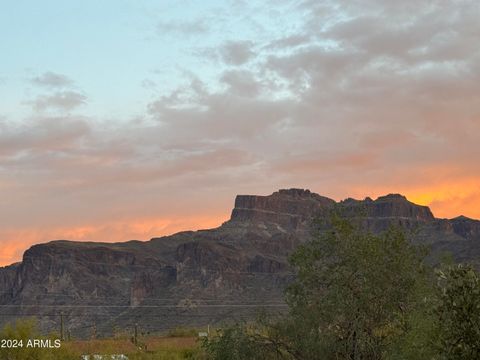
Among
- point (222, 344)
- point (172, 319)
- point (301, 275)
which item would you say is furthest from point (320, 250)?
point (172, 319)

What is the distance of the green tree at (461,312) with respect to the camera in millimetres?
15297

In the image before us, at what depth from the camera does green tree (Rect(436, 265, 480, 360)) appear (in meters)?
15.3

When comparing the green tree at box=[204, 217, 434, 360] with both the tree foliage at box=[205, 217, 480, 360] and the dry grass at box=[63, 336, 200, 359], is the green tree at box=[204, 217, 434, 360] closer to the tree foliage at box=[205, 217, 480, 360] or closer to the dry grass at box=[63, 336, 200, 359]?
the tree foliage at box=[205, 217, 480, 360]

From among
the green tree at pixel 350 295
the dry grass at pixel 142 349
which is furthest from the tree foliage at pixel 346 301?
the dry grass at pixel 142 349

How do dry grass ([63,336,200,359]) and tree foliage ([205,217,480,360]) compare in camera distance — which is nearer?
tree foliage ([205,217,480,360])

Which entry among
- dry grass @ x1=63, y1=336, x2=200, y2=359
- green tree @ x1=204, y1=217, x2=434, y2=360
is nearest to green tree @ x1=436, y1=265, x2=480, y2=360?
green tree @ x1=204, y1=217, x2=434, y2=360

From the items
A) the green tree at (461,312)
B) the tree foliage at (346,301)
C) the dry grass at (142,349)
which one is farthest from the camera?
the dry grass at (142,349)

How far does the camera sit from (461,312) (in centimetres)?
1547

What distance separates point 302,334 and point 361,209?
19.4 ft

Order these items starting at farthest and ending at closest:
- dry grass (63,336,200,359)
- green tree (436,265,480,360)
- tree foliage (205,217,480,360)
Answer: dry grass (63,336,200,359)
tree foliage (205,217,480,360)
green tree (436,265,480,360)

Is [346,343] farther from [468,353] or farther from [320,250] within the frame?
[468,353]

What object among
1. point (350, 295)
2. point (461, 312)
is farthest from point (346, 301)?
point (461, 312)

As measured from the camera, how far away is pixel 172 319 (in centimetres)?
19050

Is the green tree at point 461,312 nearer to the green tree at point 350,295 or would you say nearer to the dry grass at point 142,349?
the green tree at point 350,295
